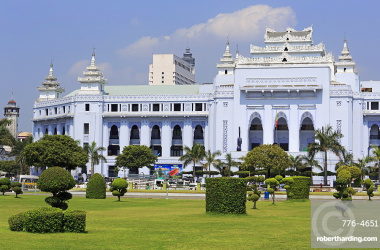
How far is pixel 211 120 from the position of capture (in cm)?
10431

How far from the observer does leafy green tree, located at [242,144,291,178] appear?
270ft

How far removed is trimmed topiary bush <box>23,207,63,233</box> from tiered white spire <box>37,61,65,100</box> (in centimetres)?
10066

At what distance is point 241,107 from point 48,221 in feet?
253

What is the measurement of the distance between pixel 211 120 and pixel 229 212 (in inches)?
2720

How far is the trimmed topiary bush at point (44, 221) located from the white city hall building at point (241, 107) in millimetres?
72627

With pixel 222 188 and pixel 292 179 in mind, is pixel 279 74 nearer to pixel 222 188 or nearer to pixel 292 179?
pixel 292 179

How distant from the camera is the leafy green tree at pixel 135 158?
97688 millimetres

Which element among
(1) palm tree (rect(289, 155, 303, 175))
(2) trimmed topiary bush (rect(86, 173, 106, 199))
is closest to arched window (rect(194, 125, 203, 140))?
(1) palm tree (rect(289, 155, 303, 175))

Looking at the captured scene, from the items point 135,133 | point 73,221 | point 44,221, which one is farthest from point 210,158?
point 44,221

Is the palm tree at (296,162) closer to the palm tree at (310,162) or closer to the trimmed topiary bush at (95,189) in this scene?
the palm tree at (310,162)

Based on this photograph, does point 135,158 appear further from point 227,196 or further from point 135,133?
point 227,196

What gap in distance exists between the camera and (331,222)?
97.4 feet

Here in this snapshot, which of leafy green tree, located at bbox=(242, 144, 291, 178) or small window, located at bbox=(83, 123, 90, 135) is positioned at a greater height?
small window, located at bbox=(83, 123, 90, 135)

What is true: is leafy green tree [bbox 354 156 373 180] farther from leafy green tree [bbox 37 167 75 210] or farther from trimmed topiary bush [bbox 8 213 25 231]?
trimmed topiary bush [bbox 8 213 25 231]
